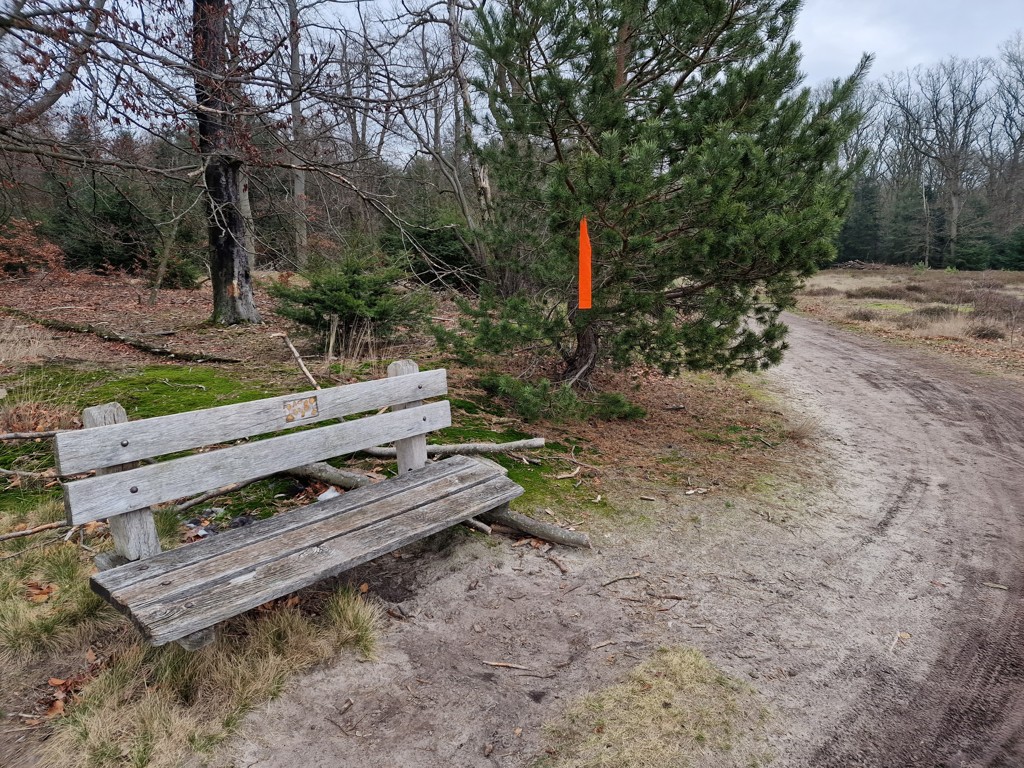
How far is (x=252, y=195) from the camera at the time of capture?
16812 millimetres

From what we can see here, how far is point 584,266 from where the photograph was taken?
514 cm

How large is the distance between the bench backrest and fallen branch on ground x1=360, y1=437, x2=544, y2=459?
703 millimetres

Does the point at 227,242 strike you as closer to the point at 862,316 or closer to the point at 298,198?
the point at 298,198

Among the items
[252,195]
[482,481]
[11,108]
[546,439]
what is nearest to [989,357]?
[546,439]

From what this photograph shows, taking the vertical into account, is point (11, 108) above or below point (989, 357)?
above

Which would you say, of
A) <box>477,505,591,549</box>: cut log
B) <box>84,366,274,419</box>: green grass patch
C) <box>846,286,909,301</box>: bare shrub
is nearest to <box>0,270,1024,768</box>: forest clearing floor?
<box>477,505,591,549</box>: cut log

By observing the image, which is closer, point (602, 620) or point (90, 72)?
point (602, 620)

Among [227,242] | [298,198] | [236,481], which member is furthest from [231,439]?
[298,198]

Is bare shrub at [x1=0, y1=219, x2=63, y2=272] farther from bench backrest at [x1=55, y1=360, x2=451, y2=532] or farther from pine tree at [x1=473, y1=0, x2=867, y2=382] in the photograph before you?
bench backrest at [x1=55, y1=360, x2=451, y2=532]

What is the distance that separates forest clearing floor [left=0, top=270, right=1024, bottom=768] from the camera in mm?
2430

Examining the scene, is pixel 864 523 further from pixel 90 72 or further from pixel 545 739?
pixel 90 72

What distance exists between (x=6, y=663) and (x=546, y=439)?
13.8 feet

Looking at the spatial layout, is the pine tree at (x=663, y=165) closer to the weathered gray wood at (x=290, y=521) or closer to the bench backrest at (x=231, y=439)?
the bench backrest at (x=231, y=439)

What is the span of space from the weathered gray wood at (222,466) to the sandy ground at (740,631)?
783 millimetres
